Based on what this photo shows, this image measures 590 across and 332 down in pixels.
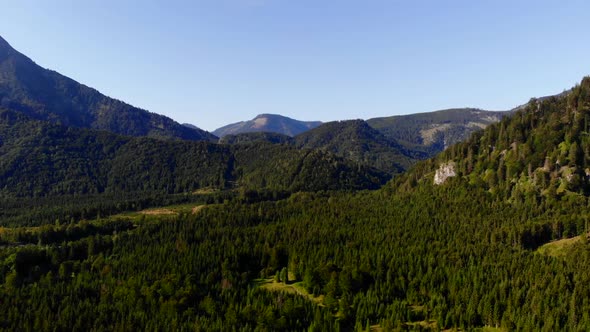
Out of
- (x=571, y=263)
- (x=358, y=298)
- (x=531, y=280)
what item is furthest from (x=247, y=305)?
(x=571, y=263)

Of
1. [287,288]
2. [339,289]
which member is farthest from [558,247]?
[287,288]

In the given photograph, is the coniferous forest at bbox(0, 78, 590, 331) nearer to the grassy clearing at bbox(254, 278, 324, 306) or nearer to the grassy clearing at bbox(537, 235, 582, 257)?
the grassy clearing at bbox(254, 278, 324, 306)

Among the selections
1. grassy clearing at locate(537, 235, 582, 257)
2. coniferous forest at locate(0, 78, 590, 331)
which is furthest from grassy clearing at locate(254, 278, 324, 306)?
grassy clearing at locate(537, 235, 582, 257)

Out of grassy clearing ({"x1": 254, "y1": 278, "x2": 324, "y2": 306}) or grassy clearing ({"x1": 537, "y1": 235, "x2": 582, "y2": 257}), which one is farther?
grassy clearing ({"x1": 537, "y1": 235, "x2": 582, "y2": 257})

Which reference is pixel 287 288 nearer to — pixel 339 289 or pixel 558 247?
pixel 339 289

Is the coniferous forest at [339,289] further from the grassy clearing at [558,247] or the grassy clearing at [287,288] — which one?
the grassy clearing at [558,247]

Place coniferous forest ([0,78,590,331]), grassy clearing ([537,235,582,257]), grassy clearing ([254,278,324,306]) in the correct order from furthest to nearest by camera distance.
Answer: grassy clearing ([537,235,582,257]), grassy clearing ([254,278,324,306]), coniferous forest ([0,78,590,331])

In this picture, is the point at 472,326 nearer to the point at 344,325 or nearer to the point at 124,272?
the point at 344,325

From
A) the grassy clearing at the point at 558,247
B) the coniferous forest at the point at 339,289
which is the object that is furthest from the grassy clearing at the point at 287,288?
the grassy clearing at the point at 558,247

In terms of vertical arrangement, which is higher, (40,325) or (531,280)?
(531,280)
